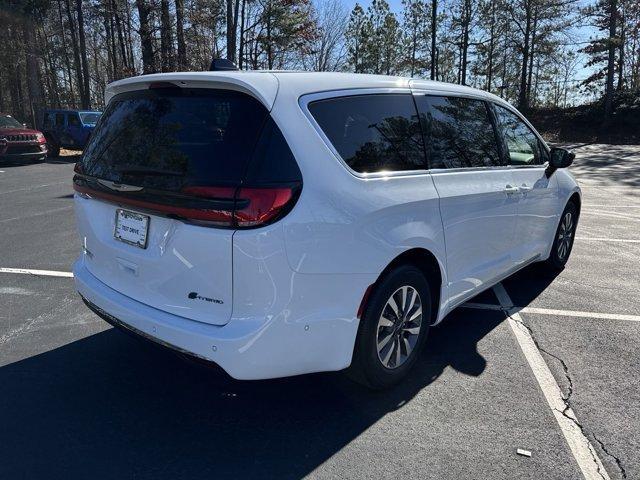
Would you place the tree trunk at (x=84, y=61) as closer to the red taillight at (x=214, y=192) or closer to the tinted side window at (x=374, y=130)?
the tinted side window at (x=374, y=130)

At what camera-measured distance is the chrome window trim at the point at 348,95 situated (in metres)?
2.76

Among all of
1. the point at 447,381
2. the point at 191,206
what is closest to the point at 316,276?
the point at 191,206

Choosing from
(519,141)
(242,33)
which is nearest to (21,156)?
(242,33)

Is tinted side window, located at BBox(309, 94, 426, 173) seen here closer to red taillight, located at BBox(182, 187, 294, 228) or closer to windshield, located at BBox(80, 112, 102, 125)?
red taillight, located at BBox(182, 187, 294, 228)

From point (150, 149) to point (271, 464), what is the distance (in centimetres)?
176

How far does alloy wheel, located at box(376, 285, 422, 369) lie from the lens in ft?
10.4

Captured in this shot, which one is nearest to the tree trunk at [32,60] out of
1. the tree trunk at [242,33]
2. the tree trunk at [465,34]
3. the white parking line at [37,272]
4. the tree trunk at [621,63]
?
the tree trunk at [242,33]

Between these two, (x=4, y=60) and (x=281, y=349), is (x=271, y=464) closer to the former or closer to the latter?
(x=281, y=349)

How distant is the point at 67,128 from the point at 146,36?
807cm

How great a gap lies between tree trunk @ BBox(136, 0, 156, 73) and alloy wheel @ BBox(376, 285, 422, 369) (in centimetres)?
2558

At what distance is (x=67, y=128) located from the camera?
67.6ft

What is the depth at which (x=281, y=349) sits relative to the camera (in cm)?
262

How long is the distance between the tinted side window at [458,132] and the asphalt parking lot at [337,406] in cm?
138

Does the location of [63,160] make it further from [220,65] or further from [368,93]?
[368,93]
